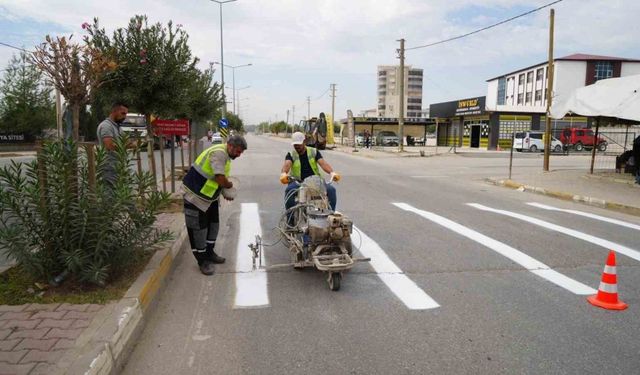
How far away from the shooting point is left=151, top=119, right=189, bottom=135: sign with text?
12320mm

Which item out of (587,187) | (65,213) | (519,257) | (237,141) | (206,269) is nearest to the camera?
(65,213)

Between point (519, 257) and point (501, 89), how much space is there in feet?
288

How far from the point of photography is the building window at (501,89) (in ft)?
281

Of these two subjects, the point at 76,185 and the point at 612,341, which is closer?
the point at 612,341

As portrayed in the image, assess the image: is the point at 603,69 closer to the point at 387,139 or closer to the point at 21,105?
the point at 387,139

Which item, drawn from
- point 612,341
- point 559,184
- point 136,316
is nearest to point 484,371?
point 612,341

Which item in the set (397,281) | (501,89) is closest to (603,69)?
(501,89)

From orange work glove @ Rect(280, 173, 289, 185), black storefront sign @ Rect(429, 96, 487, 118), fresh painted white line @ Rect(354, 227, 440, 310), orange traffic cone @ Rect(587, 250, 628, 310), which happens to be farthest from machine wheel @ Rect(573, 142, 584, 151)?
orange work glove @ Rect(280, 173, 289, 185)

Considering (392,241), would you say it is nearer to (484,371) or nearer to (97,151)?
(484,371)

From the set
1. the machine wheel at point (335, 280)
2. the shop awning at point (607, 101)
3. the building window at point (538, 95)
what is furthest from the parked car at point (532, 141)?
the machine wheel at point (335, 280)

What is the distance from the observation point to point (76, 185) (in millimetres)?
4422

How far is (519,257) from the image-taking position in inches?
261

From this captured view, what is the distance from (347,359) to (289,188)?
10.8 feet

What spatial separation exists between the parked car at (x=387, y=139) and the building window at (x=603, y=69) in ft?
124
